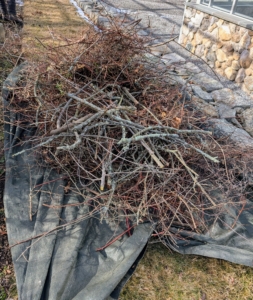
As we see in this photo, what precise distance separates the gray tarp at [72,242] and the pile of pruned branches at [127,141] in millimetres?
130

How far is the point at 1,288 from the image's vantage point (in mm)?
2016

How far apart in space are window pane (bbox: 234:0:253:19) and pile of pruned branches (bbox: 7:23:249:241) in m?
2.43

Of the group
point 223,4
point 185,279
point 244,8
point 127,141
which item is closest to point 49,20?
point 223,4

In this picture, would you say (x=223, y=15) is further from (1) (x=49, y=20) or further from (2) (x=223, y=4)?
(1) (x=49, y=20)

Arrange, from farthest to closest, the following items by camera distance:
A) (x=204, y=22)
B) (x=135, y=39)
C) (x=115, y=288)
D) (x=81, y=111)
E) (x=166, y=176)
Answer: (x=204, y=22) < (x=135, y=39) < (x=81, y=111) < (x=166, y=176) < (x=115, y=288)

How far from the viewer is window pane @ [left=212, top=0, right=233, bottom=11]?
517 cm

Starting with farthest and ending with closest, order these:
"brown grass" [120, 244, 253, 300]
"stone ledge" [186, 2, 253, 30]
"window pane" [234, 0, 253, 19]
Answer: "window pane" [234, 0, 253, 19] → "stone ledge" [186, 2, 253, 30] → "brown grass" [120, 244, 253, 300]

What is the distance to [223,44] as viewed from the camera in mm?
5070

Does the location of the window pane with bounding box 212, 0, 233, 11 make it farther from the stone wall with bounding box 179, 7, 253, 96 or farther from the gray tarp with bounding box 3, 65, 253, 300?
the gray tarp with bounding box 3, 65, 253, 300

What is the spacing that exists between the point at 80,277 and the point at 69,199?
0.70 m

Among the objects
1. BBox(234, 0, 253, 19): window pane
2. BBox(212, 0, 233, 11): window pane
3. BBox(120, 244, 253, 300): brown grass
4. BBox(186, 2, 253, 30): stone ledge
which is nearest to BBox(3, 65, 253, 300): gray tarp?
BBox(120, 244, 253, 300): brown grass

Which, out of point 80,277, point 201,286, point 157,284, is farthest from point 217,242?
point 80,277

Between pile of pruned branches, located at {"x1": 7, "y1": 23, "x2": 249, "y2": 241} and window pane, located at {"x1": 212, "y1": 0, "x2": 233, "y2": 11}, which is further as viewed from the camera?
window pane, located at {"x1": 212, "y1": 0, "x2": 233, "y2": 11}

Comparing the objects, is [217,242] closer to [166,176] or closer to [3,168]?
[166,176]
